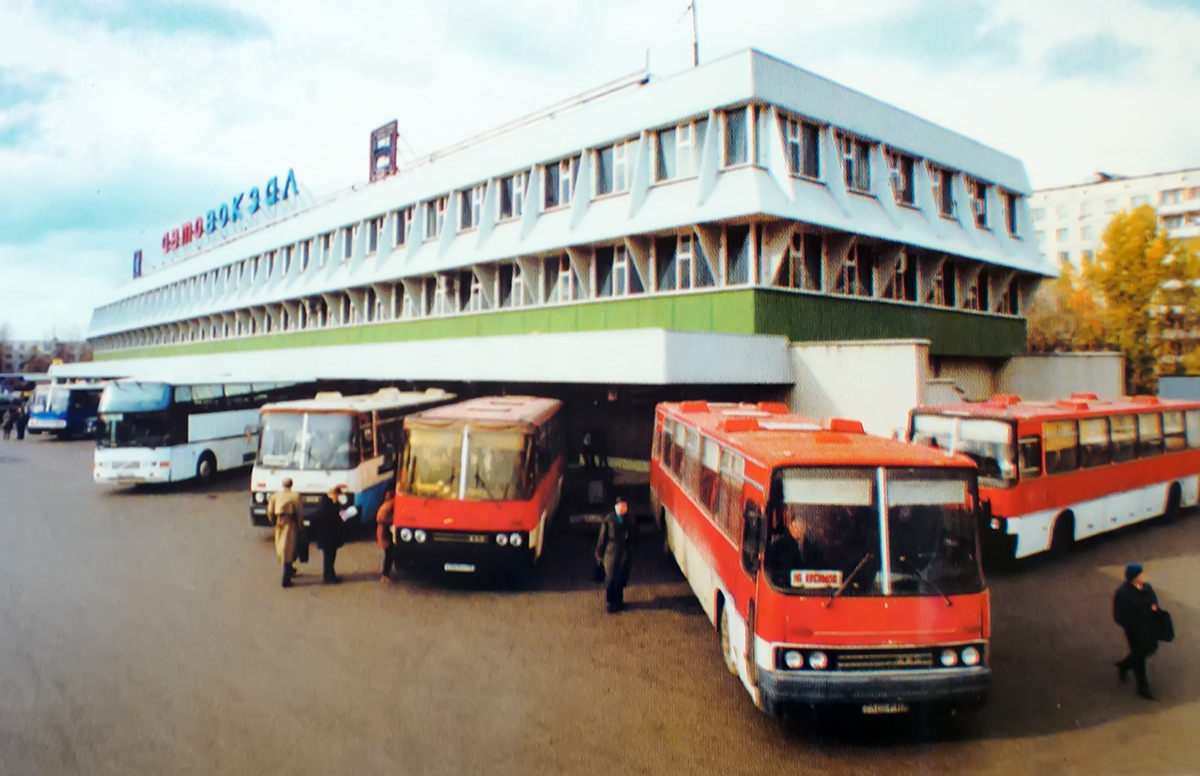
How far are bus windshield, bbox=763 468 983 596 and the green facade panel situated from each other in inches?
501

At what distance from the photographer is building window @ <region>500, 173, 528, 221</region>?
27266 millimetres

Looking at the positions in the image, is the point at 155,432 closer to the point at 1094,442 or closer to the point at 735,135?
the point at 735,135

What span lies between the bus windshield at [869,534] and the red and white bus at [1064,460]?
428 centimetres

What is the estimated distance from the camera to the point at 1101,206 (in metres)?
62.0

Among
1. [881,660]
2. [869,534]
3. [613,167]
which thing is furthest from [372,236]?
[881,660]

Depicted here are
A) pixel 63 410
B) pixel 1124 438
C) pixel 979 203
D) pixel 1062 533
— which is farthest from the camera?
pixel 63 410

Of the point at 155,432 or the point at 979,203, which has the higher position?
the point at 979,203

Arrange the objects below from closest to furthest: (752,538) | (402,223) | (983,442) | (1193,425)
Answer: (752,538)
(983,442)
(1193,425)
(402,223)

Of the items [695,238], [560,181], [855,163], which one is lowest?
[695,238]

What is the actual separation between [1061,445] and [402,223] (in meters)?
28.8

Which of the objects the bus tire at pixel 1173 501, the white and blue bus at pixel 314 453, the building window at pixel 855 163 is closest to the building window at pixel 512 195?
the building window at pixel 855 163

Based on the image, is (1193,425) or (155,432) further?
(155,432)

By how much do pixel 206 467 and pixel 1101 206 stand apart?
69.7 metres

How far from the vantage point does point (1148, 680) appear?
25.2 feet
